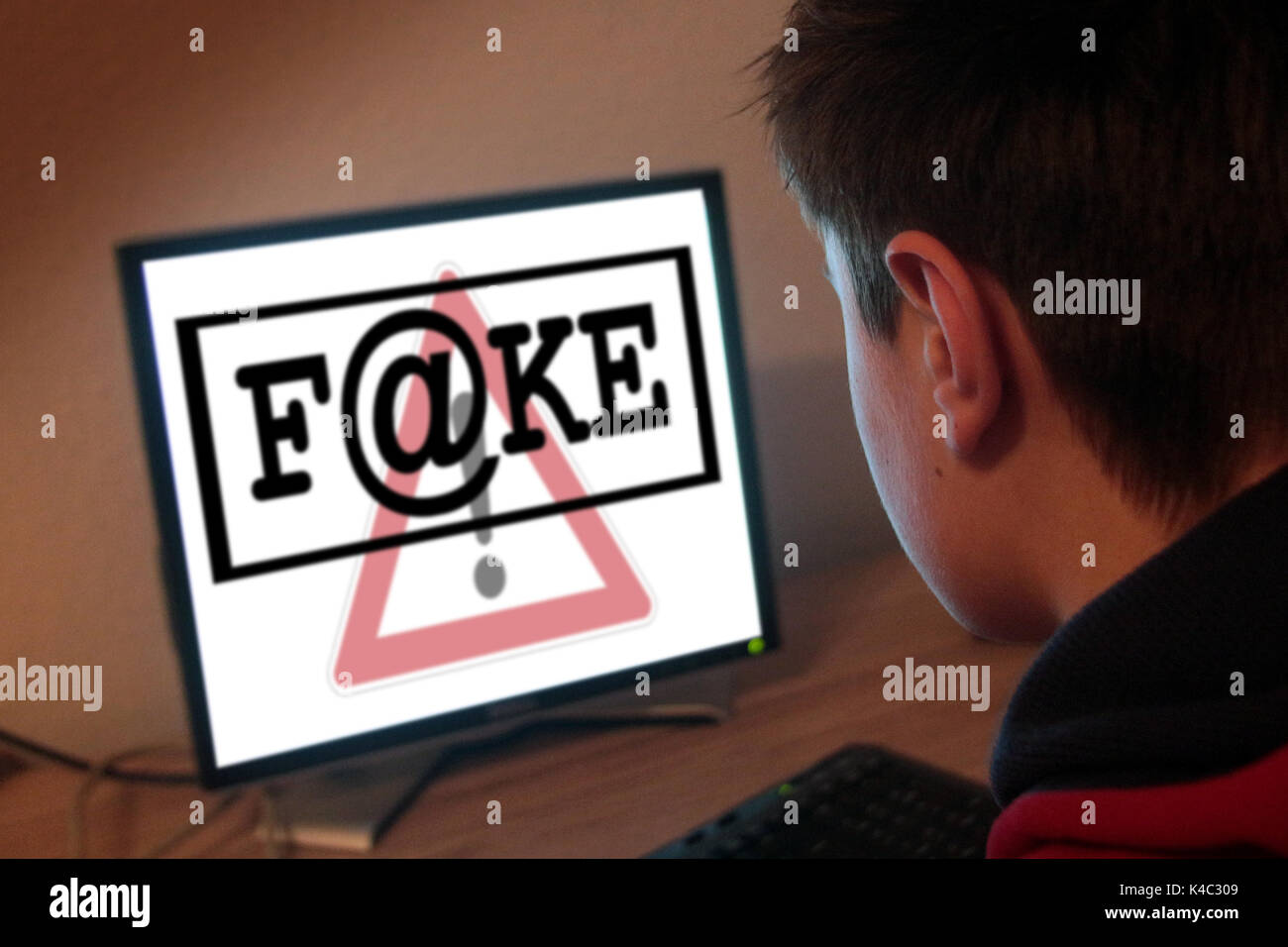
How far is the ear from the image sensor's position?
510 millimetres

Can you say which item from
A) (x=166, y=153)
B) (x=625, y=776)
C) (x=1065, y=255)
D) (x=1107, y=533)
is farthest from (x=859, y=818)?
(x=166, y=153)

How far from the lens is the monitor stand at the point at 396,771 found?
2.56 feet

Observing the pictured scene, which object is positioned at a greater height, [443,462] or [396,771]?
[443,462]

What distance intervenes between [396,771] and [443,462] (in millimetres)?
238

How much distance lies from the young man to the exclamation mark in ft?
1.28

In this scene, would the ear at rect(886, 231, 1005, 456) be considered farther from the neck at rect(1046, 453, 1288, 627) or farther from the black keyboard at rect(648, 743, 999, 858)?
the black keyboard at rect(648, 743, 999, 858)

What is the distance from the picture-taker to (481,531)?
34.0 inches

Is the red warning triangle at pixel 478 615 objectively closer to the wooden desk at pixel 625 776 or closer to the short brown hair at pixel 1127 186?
the wooden desk at pixel 625 776

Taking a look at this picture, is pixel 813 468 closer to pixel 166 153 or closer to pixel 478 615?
pixel 478 615

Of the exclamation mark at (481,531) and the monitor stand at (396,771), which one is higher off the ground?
the exclamation mark at (481,531)

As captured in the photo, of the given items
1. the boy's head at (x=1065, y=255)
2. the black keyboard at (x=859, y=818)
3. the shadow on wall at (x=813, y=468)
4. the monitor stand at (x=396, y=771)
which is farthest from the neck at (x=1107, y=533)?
the shadow on wall at (x=813, y=468)

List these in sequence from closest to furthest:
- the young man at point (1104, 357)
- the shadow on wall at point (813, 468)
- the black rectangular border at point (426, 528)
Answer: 1. the young man at point (1104, 357)
2. the black rectangular border at point (426, 528)
3. the shadow on wall at point (813, 468)

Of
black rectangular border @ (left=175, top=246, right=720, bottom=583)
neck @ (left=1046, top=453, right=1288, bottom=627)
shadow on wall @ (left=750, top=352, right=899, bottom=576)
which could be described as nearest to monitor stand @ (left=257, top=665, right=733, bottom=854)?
black rectangular border @ (left=175, top=246, right=720, bottom=583)
